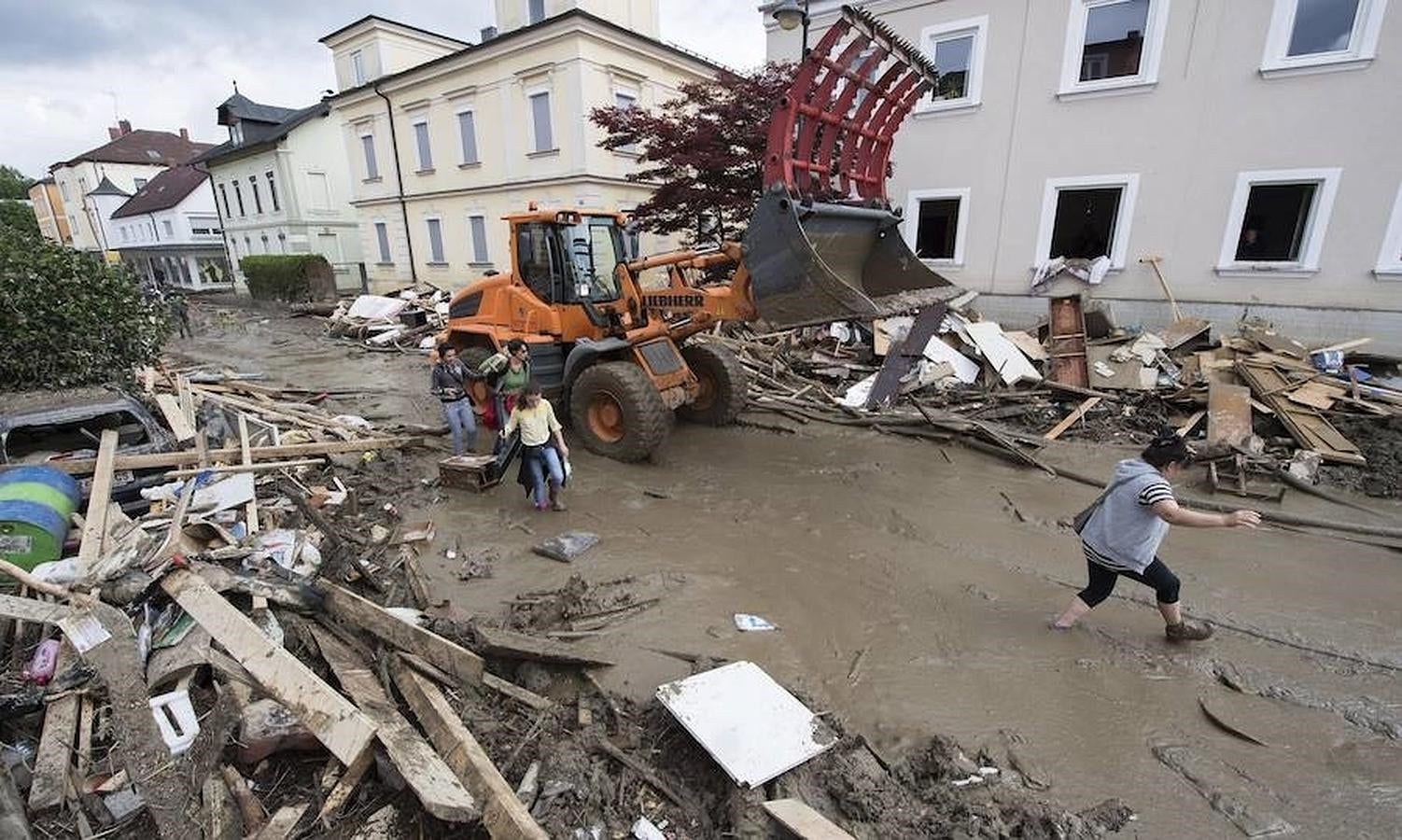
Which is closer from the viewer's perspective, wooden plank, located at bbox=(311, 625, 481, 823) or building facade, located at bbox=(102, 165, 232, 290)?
wooden plank, located at bbox=(311, 625, 481, 823)

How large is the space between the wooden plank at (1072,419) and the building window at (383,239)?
24030mm

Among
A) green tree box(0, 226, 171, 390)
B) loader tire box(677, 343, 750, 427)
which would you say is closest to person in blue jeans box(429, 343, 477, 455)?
loader tire box(677, 343, 750, 427)

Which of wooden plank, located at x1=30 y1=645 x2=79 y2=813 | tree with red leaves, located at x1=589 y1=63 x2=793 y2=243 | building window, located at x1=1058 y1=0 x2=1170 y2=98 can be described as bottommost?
wooden plank, located at x1=30 y1=645 x2=79 y2=813

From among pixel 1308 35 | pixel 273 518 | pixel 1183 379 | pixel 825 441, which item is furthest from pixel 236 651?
pixel 1308 35

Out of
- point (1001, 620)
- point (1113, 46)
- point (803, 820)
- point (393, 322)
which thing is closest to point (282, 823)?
point (803, 820)

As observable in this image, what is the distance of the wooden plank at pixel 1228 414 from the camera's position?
24.5 ft

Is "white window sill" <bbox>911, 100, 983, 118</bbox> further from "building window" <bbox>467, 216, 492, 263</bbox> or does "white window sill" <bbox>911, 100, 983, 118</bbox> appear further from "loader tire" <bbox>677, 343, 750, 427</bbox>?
"building window" <bbox>467, 216, 492, 263</bbox>

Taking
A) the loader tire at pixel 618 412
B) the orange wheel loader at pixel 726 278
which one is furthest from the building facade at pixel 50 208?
the loader tire at pixel 618 412

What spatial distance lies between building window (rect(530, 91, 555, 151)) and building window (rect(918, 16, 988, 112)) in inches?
425

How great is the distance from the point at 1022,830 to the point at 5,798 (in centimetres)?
444

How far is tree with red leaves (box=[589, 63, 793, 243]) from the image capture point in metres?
12.0

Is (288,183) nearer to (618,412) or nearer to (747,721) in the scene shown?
(618,412)

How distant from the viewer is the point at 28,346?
24.3 feet

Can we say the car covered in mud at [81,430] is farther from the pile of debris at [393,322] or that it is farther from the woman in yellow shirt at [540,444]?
the pile of debris at [393,322]
